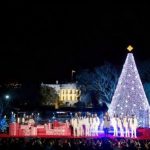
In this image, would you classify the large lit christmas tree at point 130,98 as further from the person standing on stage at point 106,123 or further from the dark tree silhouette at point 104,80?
the dark tree silhouette at point 104,80

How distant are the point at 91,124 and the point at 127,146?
491 inches

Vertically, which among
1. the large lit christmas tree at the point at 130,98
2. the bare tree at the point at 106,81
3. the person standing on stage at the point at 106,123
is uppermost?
the bare tree at the point at 106,81

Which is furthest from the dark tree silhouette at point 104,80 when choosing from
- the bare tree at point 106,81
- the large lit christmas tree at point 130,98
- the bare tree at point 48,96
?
the large lit christmas tree at point 130,98

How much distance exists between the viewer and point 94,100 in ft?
244

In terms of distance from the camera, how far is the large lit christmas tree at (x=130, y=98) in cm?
3562

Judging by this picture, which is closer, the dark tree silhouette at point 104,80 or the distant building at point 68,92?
the dark tree silhouette at point 104,80

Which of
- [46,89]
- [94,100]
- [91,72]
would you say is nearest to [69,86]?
[46,89]

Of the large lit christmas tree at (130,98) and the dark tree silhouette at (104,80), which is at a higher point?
the dark tree silhouette at (104,80)

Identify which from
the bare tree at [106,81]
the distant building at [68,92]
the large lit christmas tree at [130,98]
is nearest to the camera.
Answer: the large lit christmas tree at [130,98]

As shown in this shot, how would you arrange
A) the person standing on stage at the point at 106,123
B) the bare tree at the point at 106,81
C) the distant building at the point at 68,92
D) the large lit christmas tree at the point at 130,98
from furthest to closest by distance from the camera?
1. the distant building at the point at 68,92
2. the bare tree at the point at 106,81
3. the large lit christmas tree at the point at 130,98
4. the person standing on stage at the point at 106,123

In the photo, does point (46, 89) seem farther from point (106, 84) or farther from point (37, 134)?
point (37, 134)

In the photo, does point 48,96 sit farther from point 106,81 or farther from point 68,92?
point 106,81

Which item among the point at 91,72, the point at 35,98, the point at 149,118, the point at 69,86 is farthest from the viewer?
the point at 69,86

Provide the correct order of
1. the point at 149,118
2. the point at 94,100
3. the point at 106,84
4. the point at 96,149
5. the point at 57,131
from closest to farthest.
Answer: the point at 96,149 → the point at 57,131 → the point at 149,118 → the point at 106,84 → the point at 94,100
